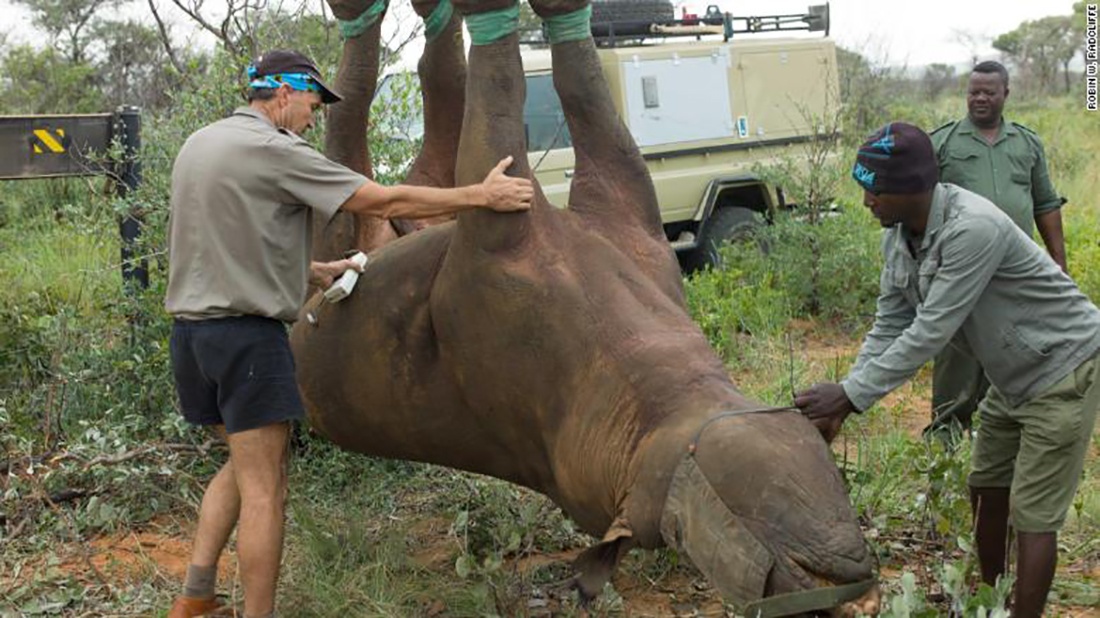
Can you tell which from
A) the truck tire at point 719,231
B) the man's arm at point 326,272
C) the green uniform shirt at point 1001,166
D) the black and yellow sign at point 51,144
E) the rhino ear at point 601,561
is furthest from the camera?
the truck tire at point 719,231

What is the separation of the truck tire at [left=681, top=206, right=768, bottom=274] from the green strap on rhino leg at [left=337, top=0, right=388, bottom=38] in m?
6.90

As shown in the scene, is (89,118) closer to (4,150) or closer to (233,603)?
(4,150)

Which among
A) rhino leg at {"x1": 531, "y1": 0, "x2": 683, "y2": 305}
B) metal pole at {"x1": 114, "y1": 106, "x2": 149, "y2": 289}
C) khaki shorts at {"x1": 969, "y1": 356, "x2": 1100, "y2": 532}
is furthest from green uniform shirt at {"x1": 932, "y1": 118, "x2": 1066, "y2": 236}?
metal pole at {"x1": 114, "y1": 106, "x2": 149, "y2": 289}

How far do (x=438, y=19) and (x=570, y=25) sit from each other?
2.75ft

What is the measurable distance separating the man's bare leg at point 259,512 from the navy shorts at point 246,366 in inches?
2.6

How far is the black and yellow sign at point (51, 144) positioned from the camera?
22.4ft

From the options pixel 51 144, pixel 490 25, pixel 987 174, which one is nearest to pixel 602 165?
pixel 490 25

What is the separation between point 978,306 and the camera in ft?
13.5

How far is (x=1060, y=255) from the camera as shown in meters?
6.38

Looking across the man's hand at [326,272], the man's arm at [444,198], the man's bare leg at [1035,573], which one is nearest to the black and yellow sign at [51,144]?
the man's hand at [326,272]

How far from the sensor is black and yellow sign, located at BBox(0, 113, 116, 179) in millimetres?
6840

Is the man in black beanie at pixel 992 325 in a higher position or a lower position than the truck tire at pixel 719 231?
higher

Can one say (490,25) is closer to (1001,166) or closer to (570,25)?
(570,25)

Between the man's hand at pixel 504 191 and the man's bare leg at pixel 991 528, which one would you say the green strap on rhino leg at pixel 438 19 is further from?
the man's bare leg at pixel 991 528
